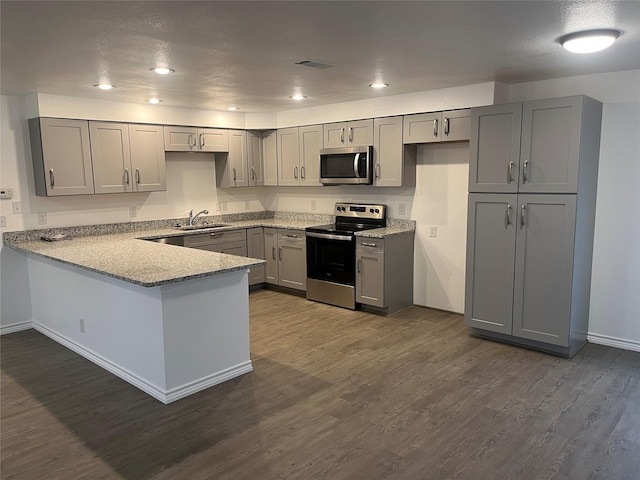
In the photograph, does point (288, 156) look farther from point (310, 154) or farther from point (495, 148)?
point (495, 148)

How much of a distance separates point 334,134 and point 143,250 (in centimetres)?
265

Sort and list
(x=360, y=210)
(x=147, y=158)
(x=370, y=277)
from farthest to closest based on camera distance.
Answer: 1. (x=360, y=210)
2. (x=147, y=158)
3. (x=370, y=277)

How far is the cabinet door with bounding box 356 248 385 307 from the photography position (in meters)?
4.95

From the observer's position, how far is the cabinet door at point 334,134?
5.48 metres

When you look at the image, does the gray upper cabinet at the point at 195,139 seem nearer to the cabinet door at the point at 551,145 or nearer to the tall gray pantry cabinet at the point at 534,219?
the tall gray pantry cabinet at the point at 534,219

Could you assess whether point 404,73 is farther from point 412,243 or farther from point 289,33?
point 412,243

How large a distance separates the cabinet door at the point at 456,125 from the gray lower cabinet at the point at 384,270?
1.14m

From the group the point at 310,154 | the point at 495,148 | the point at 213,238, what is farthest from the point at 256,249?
the point at 495,148

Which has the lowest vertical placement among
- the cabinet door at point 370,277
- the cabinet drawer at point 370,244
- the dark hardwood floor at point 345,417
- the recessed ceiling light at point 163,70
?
the dark hardwood floor at point 345,417

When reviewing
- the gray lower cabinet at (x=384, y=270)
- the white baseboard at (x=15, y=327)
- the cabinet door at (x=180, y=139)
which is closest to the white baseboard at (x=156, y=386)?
the white baseboard at (x=15, y=327)

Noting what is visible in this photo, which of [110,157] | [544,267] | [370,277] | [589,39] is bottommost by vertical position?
[370,277]

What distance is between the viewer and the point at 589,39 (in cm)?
271

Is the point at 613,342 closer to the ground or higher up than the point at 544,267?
closer to the ground

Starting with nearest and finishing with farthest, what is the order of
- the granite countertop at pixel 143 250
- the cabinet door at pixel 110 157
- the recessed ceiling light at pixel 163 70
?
1. the granite countertop at pixel 143 250
2. the recessed ceiling light at pixel 163 70
3. the cabinet door at pixel 110 157
